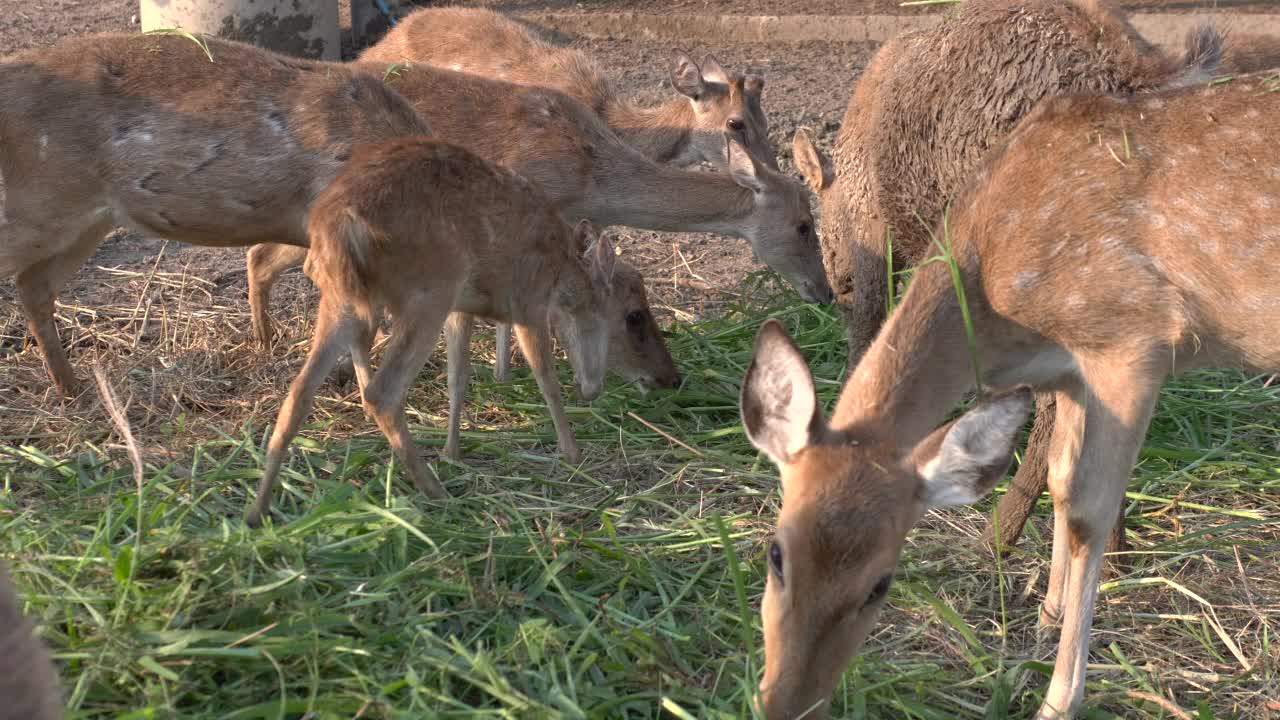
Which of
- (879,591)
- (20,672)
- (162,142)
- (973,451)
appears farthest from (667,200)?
(20,672)

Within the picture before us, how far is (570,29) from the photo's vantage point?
1211 cm

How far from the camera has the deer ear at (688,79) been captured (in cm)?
846

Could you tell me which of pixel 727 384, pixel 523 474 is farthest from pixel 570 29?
pixel 523 474

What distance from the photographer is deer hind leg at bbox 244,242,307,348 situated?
6.45 m

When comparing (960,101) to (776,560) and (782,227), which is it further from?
(776,560)

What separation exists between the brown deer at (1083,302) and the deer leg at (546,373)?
1.78 metres

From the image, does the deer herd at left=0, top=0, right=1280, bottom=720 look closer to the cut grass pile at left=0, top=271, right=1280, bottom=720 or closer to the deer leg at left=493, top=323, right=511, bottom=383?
the cut grass pile at left=0, top=271, right=1280, bottom=720

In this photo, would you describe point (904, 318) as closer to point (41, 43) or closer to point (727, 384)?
point (727, 384)

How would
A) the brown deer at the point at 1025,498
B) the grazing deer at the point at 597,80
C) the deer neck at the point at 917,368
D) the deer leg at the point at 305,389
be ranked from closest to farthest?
the deer neck at the point at 917,368 < the deer leg at the point at 305,389 < the brown deer at the point at 1025,498 < the grazing deer at the point at 597,80

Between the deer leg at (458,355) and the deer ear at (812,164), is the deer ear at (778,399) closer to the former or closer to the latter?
the deer leg at (458,355)

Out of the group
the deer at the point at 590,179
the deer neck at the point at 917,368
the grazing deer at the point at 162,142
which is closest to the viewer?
the deer neck at the point at 917,368

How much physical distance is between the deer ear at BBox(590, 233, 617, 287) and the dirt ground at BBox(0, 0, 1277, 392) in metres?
1.26

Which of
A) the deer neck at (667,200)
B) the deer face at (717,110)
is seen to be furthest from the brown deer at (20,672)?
the deer face at (717,110)

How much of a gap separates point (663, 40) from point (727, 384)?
619cm
